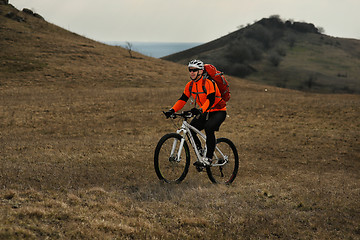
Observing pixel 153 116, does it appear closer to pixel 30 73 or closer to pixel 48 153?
pixel 48 153

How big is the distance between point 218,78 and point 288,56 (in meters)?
128

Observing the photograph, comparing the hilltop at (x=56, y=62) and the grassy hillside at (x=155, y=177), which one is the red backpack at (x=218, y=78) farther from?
the hilltop at (x=56, y=62)

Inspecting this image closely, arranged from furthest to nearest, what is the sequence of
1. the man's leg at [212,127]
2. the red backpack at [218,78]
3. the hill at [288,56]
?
the hill at [288,56] < the man's leg at [212,127] < the red backpack at [218,78]

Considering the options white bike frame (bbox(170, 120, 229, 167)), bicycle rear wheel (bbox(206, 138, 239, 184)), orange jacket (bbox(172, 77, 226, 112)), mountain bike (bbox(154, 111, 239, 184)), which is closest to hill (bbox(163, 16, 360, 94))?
bicycle rear wheel (bbox(206, 138, 239, 184))

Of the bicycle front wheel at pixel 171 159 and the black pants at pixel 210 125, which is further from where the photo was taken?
the black pants at pixel 210 125

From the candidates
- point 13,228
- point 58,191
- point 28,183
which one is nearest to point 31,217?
point 13,228

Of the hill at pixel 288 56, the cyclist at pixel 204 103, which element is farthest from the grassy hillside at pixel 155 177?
the hill at pixel 288 56

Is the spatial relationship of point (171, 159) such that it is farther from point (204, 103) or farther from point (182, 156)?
point (204, 103)

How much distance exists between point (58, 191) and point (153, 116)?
1555 cm

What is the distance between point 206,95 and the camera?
739cm

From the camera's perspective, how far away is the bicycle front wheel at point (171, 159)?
7121 mm

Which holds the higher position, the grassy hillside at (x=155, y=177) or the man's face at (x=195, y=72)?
the man's face at (x=195, y=72)

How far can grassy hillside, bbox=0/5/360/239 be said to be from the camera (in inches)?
202

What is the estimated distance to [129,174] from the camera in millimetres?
8805
